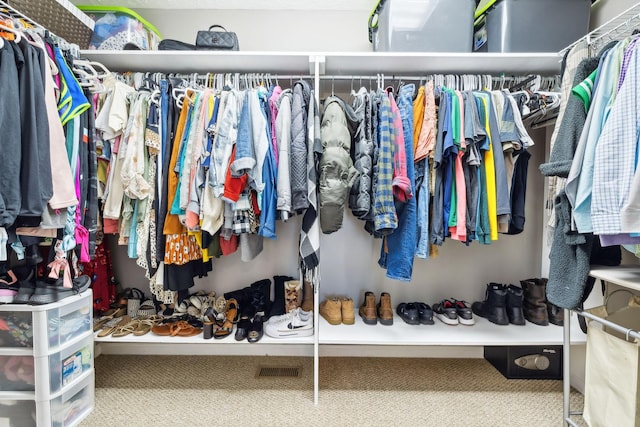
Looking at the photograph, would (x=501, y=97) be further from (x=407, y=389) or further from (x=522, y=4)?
(x=407, y=389)

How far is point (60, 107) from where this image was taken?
3.82ft

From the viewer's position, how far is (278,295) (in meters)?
1.82

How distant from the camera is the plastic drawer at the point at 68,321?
1233 millimetres

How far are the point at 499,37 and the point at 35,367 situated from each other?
262cm

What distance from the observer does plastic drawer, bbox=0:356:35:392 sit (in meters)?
1.23

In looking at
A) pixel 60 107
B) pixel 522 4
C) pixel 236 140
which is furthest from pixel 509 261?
pixel 60 107

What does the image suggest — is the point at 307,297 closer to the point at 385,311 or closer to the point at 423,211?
the point at 385,311

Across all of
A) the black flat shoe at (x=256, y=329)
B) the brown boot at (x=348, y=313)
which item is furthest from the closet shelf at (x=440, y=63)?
the black flat shoe at (x=256, y=329)

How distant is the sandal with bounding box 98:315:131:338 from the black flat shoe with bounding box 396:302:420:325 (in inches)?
62.9

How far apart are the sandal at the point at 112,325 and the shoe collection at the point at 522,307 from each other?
2108 mm

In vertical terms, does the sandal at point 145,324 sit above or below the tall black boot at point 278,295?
below

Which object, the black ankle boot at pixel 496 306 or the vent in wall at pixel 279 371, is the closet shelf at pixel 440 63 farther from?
the vent in wall at pixel 279 371

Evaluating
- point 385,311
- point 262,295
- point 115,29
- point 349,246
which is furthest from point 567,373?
point 115,29

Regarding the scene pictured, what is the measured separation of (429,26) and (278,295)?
1721 mm
